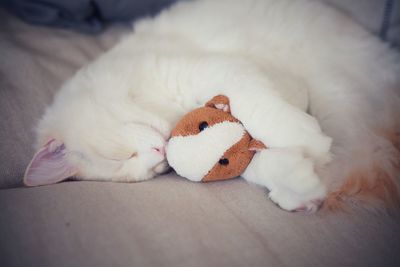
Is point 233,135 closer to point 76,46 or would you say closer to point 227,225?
point 227,225

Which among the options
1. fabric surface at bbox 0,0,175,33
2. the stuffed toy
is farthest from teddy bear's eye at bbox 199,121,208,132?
fabric surface at bbox 0,0,175,33

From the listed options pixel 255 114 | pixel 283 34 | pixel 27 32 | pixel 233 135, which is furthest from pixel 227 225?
pixel 27 32

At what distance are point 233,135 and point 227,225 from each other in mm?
279

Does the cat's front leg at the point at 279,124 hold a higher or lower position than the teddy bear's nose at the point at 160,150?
higher

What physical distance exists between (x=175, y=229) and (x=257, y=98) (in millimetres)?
520

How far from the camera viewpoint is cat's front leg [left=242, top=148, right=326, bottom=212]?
3.26ft

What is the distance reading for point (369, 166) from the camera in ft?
3.79

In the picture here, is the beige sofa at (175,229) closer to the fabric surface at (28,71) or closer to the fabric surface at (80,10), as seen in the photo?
the fabric surface at (28,71)

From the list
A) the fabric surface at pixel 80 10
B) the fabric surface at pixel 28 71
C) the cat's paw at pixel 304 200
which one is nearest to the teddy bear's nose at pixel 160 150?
the cat's paw at pixel 304 200

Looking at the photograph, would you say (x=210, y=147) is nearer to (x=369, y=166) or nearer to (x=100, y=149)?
(x=100, y=149)

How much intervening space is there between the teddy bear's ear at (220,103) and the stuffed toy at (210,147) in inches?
2.1

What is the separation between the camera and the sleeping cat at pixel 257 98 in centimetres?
110

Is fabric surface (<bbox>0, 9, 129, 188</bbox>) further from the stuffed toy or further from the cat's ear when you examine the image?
the stuffed toy

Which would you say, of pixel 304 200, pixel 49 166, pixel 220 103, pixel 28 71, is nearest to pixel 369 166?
pixel 304 200
